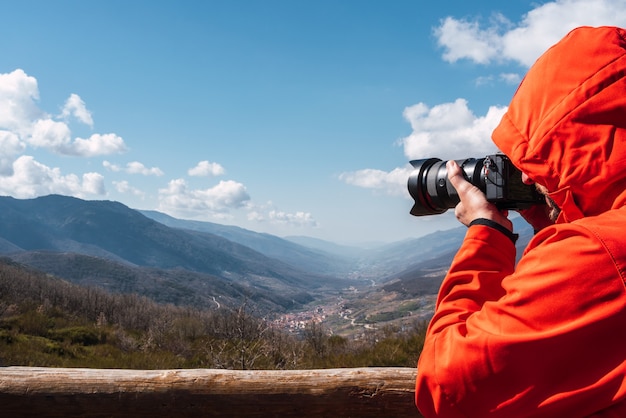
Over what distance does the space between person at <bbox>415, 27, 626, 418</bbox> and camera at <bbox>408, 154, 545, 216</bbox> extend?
189 millimetres

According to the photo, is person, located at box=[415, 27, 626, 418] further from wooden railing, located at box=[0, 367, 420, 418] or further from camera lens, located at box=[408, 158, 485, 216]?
wooden railing, located at box=[0, 367, 420, 418]

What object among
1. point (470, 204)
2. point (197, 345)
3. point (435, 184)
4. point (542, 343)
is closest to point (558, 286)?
point (542, 343)

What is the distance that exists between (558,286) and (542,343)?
0.28 feet

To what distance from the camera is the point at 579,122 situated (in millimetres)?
771

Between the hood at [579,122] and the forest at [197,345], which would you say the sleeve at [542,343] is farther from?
the forest at [197,345]

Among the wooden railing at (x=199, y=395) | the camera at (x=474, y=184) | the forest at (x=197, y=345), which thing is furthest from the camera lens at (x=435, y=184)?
the forest at (x=197, y=345)

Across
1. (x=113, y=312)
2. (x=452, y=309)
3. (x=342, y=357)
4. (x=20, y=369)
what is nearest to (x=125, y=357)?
(x=342, y=357)

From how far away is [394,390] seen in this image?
1.49 metres

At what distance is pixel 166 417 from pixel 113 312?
31162 mm

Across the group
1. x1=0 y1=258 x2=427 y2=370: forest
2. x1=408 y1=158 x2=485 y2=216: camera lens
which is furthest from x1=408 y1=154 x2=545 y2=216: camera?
x1=0 y1=258 x2=427 y2=370: forest

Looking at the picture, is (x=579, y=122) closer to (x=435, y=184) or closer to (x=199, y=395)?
(x=435, y=184)

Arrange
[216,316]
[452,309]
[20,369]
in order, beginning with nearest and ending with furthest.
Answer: [452,309] → [20,369] → [216,316]

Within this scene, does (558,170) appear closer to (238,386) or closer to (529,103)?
(529,103)

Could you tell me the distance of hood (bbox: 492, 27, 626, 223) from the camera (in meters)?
0.75
